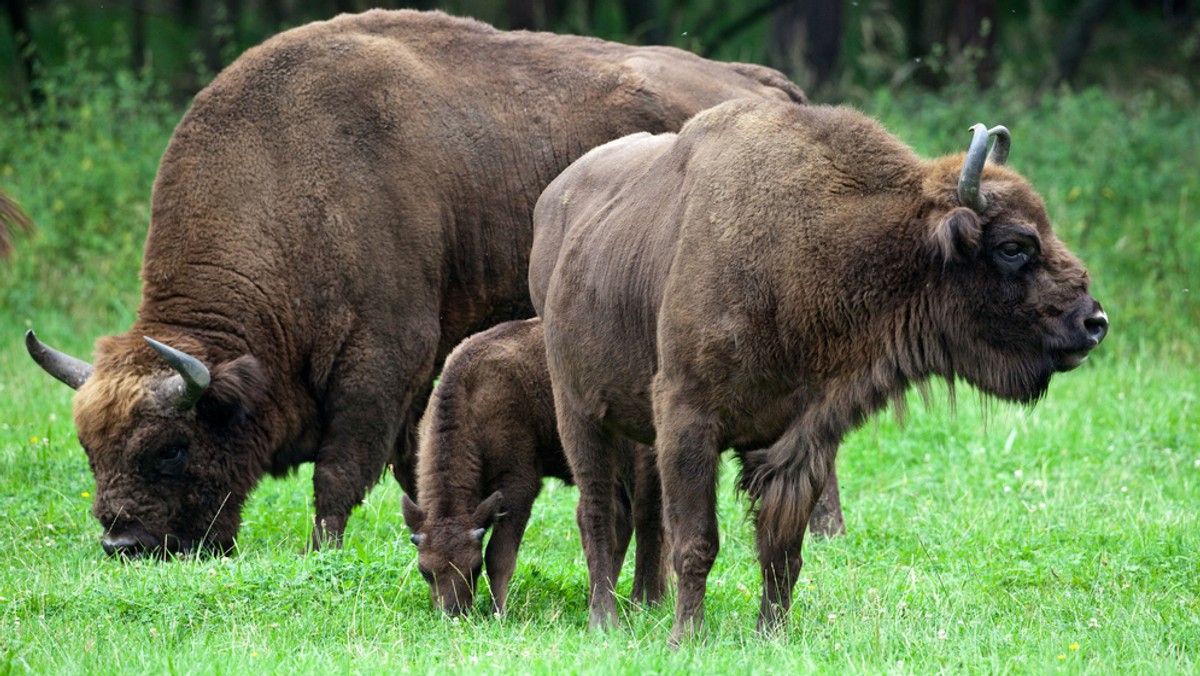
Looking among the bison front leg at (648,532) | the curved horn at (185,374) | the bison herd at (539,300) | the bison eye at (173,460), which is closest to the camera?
the bison herd at (539,300)

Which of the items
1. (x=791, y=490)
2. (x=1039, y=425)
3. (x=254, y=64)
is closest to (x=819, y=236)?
(x=791, y=490)

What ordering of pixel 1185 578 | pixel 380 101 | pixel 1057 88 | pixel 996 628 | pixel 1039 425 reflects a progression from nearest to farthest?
pixel 996 628 < pixel 1185 578 < pixel 380 101 < pixel 1039 425 < pixel 1057 88

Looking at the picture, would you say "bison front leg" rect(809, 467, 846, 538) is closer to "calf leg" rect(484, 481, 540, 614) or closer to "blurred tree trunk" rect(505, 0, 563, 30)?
"calf leg" rect(484, 481, 540, 614)

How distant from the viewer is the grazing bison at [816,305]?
534 cm

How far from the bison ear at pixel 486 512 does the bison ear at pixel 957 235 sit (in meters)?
2.54

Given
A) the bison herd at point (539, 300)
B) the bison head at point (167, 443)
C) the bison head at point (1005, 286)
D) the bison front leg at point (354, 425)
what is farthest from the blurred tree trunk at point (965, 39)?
the bison head at point (1005, 286)

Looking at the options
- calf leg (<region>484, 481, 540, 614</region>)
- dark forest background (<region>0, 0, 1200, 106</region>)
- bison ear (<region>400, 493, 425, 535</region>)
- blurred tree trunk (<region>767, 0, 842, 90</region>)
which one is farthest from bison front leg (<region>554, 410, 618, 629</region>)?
blurred tree trunk (<region>767, 0, 842, 90</region>)

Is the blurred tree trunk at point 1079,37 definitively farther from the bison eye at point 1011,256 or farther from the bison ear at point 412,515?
the bison eye at point 1011,256

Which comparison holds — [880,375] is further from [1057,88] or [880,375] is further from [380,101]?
[1057,88]

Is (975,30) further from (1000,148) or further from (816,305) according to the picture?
(816,305)

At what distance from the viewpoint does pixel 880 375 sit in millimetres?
5441

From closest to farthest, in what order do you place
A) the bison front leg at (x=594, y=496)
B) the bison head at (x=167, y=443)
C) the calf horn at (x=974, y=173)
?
the calf horn at (x=974, y=173)
the bison front leg at (x=594, y=496)
the bison head at (x=167, y=443)

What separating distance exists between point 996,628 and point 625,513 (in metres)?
1.95

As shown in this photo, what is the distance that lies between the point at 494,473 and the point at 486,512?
17.5 inches
